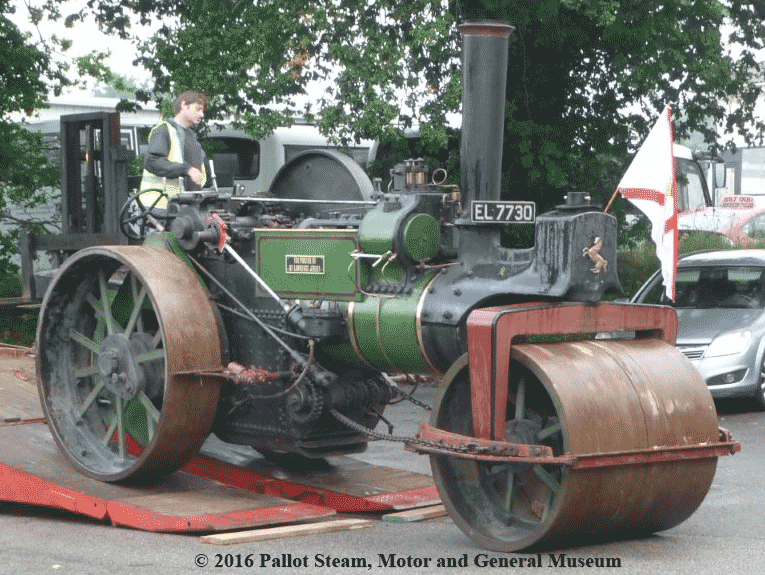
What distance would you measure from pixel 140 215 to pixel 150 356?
40.8 inches

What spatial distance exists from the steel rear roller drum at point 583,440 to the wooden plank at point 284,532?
0.72 metres

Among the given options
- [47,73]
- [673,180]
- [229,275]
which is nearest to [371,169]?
[47,73]

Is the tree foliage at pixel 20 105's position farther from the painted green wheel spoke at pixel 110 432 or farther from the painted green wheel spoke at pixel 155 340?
the painted green wheel spoke at pixel 155 340

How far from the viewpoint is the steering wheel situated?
8094 millimetres

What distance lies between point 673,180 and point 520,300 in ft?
→ 2.95

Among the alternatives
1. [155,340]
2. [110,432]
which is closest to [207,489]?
[110,432]

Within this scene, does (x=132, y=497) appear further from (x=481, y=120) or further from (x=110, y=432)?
(x=481, y=120)

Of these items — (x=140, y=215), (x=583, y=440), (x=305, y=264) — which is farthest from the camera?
(x=140, y=215)

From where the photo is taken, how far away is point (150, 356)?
7480 millimetres

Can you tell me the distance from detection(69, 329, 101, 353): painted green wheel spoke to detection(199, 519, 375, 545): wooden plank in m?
1.80

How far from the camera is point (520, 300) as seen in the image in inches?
253

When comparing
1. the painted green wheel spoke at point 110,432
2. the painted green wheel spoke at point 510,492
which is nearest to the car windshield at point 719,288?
the painted green wheel spoke at point 110,432

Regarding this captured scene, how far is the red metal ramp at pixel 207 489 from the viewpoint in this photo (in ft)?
22.4

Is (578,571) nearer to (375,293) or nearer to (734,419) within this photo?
(375,293)
